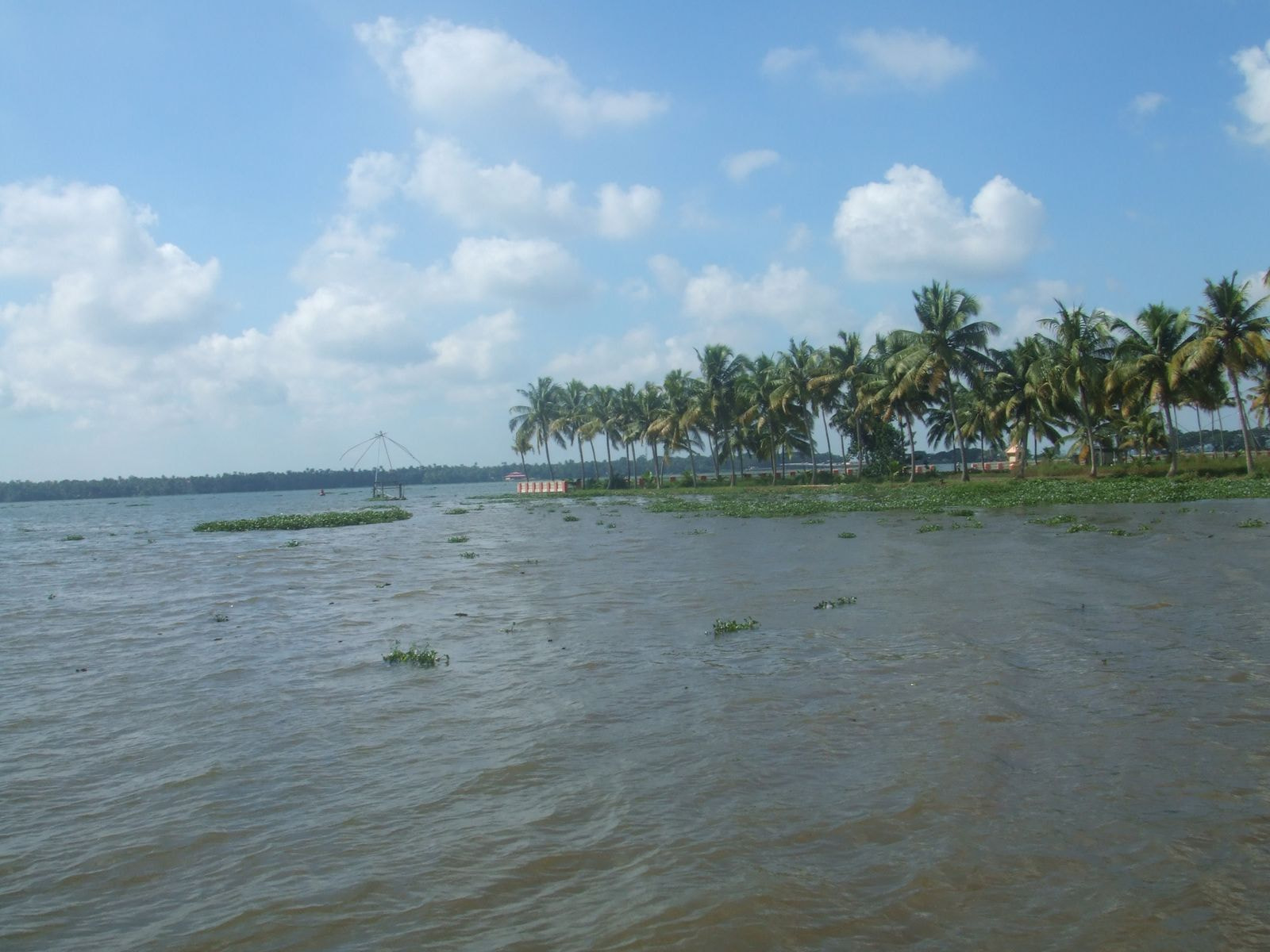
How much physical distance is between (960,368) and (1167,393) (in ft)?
34.1

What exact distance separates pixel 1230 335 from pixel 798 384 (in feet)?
86.5

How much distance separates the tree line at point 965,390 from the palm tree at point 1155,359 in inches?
2.7

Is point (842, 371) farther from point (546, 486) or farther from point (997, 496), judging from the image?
point (546, 486)

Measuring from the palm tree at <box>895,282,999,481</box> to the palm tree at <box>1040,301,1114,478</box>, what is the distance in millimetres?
3627

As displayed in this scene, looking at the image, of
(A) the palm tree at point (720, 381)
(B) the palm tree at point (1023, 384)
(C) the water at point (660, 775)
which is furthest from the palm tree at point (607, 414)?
(C) the water at point (660, 775)

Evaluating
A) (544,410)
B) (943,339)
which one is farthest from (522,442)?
(943,339)

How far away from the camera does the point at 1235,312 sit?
39219 mm

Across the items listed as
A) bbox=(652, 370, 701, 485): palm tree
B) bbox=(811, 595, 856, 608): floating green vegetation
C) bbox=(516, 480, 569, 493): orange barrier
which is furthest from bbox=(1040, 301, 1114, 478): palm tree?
bbox=(516, 480, 569, 493): orange barrier

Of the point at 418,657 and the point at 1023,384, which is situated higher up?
the point at 1023,384

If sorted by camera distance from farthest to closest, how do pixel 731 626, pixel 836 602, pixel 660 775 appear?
pixel 836 602, pixel 731 626, pixel 660 775

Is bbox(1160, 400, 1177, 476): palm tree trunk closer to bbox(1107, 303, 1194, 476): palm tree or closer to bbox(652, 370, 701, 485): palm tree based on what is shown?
bbox(1107, 303, 1194, 476): palm tree

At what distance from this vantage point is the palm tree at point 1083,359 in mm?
44094

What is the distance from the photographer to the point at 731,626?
12.0 meters

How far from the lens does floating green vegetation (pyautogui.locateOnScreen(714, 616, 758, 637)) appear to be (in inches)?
466
